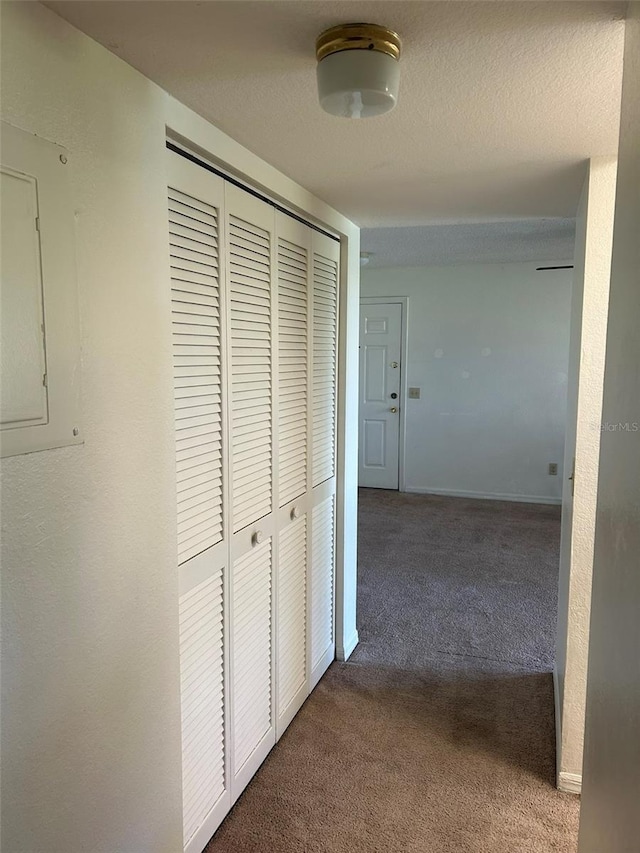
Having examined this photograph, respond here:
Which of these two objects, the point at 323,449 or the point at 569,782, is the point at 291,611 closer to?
the point at 323,449

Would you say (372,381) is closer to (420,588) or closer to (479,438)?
(479,438)

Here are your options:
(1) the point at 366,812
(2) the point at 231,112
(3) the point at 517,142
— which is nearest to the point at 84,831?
(1) the point at 366,812

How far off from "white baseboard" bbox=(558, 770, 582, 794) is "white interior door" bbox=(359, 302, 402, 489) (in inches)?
152

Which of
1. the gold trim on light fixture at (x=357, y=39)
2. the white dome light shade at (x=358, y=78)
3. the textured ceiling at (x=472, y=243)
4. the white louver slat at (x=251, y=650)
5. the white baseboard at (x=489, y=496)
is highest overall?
the textured ceiling at (x=472, y=243)

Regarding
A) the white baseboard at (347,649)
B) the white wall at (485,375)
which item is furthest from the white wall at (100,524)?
the white wall at (485,375)

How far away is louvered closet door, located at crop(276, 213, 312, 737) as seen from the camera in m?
2.13

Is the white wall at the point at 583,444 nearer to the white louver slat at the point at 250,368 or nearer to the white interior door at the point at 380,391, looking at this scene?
the white louver slat at the point at 250,368

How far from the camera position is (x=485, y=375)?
18.0ft

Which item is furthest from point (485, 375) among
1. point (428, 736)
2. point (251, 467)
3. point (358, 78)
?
point (358, 78)

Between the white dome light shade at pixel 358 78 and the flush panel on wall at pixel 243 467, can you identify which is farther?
the flush panel on wall at pixel 243 467

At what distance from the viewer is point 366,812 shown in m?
1.95

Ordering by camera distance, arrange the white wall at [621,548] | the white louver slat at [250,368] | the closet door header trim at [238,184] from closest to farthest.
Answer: the white wall at [621,548] → the closet door header trim at [238,184] → the white louver slat at [250,368]

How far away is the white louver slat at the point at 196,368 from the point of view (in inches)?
59.0

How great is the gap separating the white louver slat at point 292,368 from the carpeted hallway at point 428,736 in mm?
938
